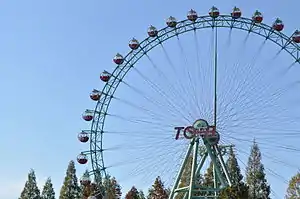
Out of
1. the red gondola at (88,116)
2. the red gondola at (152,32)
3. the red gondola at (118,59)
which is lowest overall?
the red gondola at (88,116)

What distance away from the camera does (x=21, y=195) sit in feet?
216

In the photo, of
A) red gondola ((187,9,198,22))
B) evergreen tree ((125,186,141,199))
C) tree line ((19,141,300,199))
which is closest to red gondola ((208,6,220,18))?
red gondola ((187,9,198,22))

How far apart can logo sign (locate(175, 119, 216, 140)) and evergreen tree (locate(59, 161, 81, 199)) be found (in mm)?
29464

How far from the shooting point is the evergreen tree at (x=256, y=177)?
2559 inches

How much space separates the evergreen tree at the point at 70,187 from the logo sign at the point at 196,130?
29.5 metres

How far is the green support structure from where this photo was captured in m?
41.8

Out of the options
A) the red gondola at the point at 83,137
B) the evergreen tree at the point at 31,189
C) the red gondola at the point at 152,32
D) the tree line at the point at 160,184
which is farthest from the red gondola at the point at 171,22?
the evergreen tree at the point at 31,189

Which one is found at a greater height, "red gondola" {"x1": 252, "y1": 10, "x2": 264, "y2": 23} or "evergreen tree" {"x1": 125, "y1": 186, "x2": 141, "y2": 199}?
"red gondola" {"x1": 252, "y1": 10, "x2": 264, "y2": 23}

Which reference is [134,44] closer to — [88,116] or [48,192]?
[88,116]

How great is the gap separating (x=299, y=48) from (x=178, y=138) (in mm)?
11035

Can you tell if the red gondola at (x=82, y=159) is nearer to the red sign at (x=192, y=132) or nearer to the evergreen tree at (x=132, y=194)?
the red sign at (x=192, y=132)

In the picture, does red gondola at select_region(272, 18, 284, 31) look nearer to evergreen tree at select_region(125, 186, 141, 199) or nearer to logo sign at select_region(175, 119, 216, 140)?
logo sign at select_region(175, 119, 216, 140)

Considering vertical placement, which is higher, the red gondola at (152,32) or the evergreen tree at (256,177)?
the red gondola at (152,32)

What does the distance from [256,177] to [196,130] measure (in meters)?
25.4
